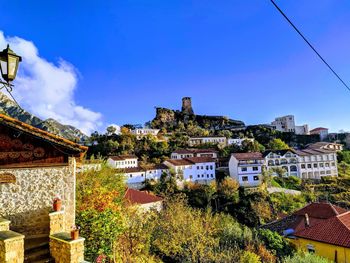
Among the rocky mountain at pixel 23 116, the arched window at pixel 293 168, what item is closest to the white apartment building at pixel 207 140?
the arched window at pixel 293 168

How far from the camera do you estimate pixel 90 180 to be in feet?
52.1

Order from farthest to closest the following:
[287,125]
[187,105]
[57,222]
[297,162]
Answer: [187,105] → [287,125] → [297,162] → [57,222]

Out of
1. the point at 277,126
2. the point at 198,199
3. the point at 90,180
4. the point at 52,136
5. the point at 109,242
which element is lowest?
the point at 198,199

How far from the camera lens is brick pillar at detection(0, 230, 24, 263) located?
5.52m

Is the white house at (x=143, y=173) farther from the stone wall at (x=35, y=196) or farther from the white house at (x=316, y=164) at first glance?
the stone wall at (x=35, y=196)

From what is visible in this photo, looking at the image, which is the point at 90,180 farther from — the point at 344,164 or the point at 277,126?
the point at 277,126

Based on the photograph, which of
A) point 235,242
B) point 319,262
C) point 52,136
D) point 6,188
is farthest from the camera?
point 235,242

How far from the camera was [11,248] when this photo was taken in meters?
5.64

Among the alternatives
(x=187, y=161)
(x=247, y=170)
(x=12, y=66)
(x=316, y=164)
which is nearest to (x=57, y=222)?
(x=12, y=66)

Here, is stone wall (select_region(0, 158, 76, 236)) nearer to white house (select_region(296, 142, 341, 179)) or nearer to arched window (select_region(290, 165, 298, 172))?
arched window (select_region(290, 165, 298, 172))

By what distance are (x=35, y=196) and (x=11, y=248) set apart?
234cm

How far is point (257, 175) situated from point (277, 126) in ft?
206

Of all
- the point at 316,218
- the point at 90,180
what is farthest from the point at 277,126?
the point at 90,180

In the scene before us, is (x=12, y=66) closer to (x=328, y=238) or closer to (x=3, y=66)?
(x=3, y=66)
